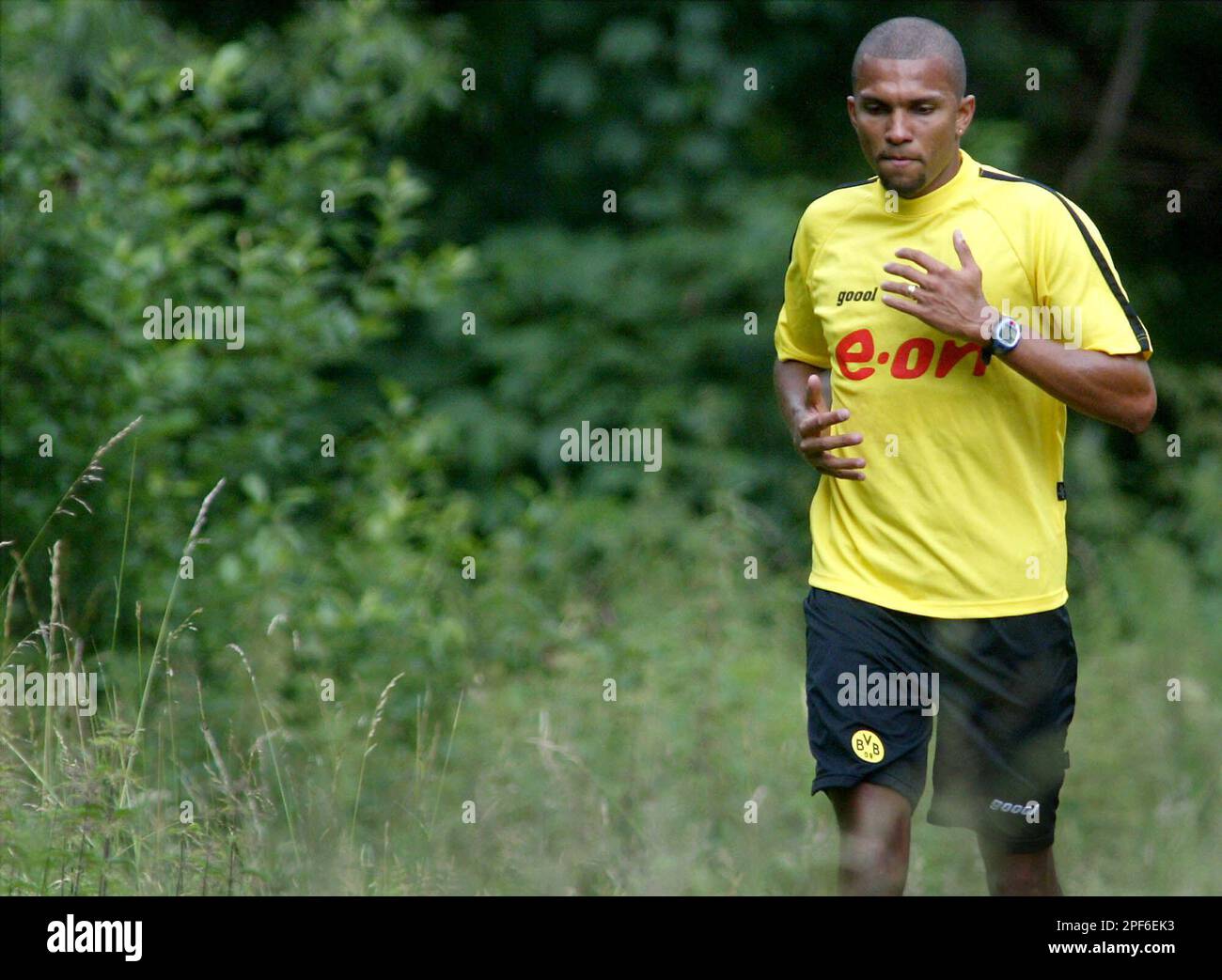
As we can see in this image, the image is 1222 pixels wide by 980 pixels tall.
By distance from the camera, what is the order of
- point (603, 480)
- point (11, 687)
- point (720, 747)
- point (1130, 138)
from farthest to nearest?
point (1130, 138), point (603, 480), point (720, 747), point (11, 687)

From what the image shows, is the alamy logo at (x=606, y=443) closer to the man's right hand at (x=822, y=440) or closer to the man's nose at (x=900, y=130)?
the man's right hand at (x=822, y=440)

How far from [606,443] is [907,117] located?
5619 millimetres

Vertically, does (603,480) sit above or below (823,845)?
above

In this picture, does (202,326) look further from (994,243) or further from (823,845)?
(994,243)

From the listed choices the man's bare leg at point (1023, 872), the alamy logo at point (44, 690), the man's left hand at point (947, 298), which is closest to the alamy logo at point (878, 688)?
the man's bare leg at point (1023, 872)

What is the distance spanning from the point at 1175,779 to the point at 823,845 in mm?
1973

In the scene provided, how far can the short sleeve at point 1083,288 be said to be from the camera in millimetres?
3578

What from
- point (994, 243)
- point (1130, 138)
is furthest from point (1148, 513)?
point (994, 243)

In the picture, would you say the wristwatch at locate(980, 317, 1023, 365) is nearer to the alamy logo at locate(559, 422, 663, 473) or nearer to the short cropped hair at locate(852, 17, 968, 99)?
the short cropped hair at locate(852, 17, 968, 99)

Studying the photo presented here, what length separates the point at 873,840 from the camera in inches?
143

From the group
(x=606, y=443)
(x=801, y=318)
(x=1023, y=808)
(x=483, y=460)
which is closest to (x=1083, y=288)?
(x=801, y=318)

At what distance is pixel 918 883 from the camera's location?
549 centimetres

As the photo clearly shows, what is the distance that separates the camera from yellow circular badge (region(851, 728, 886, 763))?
3684 mm

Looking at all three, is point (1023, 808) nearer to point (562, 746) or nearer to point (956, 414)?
point (956, 414)
